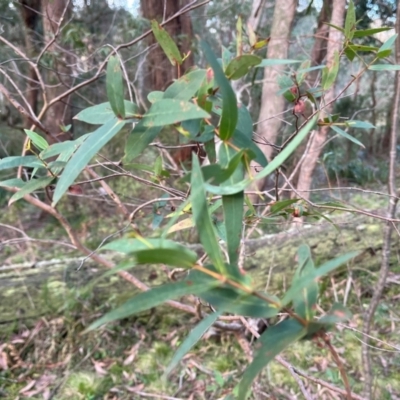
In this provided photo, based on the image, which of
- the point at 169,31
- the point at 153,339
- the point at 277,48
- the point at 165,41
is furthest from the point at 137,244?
the point at 169,31

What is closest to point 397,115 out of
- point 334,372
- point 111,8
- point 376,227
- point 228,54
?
point 228,54

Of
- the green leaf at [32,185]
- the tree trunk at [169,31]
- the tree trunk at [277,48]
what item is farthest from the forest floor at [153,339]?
the tree trunk at [169,31]

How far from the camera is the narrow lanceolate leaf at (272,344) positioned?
25 centimetres

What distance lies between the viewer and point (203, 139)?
0.36 m

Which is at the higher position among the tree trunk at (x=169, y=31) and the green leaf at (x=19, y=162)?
the tree trunk at (x=169, y=31)

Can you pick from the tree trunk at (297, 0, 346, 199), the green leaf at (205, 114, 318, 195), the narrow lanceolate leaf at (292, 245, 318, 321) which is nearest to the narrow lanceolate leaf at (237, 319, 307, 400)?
the narrow lanceolate leaf at (292, 245, 318, 321)

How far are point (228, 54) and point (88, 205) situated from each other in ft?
10.7

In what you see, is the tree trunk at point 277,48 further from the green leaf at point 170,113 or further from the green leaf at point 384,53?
the green leaf at point 170,113

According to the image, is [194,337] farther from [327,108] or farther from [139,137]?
[327,108]

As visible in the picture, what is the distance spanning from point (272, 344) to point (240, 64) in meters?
0.26

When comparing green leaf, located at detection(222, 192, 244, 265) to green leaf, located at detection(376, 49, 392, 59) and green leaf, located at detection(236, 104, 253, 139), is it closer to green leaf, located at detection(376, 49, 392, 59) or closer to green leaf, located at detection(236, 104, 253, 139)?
green leaf, located at detection(236, 104, 253, 139)

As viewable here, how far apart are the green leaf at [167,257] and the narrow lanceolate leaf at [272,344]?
8 cm

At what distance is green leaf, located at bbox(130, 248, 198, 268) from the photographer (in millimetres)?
228

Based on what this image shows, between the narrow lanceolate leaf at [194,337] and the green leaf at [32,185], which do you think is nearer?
the narrow lanceolate leaf at [194,337]
